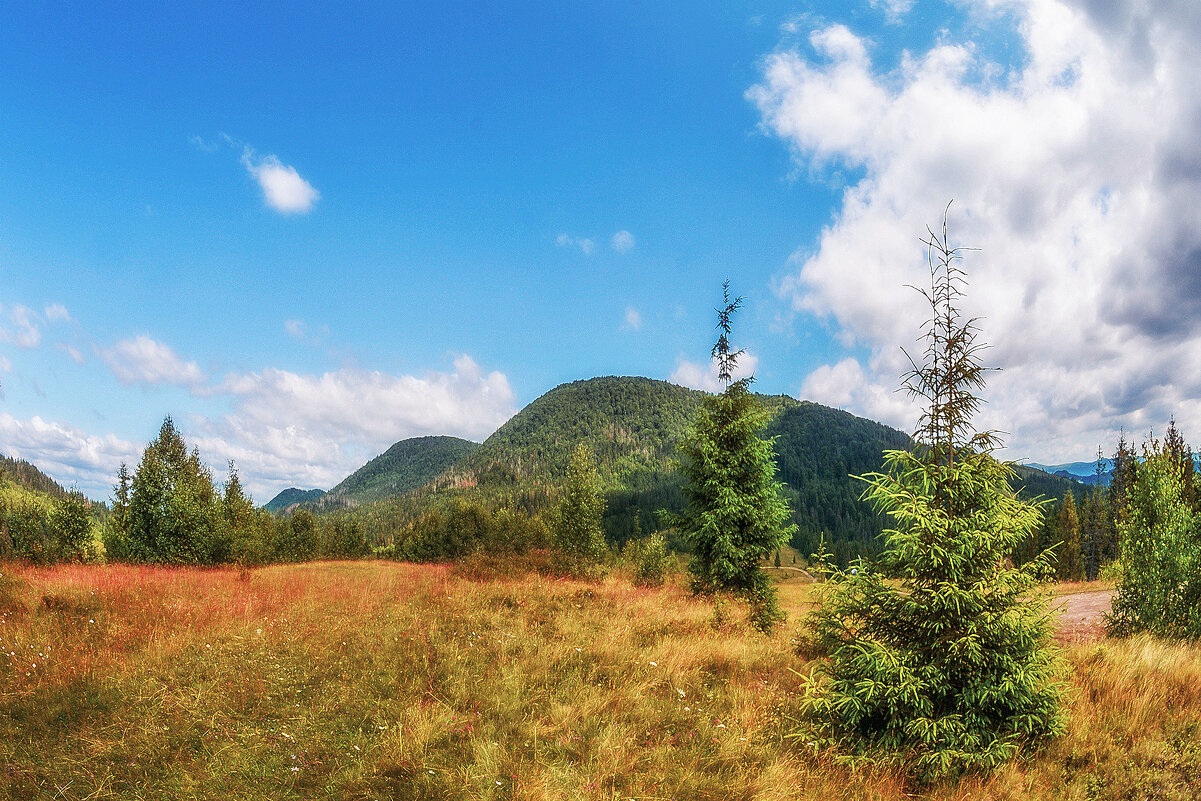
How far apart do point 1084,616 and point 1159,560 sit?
8.39 m

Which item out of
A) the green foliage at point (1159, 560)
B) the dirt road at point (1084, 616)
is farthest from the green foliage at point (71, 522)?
the green foliage at point (1159, 560)

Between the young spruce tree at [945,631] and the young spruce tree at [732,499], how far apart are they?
9401 millimetres

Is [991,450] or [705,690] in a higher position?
[991,450]

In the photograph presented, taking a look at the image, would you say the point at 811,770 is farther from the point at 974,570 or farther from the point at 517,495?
the point at 517,495

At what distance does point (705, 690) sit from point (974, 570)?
4.10 m

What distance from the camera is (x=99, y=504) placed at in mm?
198250

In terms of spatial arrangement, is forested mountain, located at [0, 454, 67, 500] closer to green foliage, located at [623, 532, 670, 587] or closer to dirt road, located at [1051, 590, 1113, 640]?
green foliage, located at [623, 532, 670, 587]

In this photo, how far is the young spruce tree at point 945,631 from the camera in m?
5.82

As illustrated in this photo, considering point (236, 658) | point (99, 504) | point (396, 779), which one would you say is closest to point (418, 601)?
point (236, 658)

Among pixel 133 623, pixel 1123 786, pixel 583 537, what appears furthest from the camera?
pixel 583 537

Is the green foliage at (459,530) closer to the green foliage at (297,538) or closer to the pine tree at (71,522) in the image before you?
the green foliage at (297,538)

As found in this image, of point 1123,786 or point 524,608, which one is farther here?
point 524,608

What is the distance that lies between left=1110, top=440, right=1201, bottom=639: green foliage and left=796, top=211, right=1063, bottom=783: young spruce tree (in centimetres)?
1019

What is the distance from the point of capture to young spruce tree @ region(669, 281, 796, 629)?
52.6 feet
